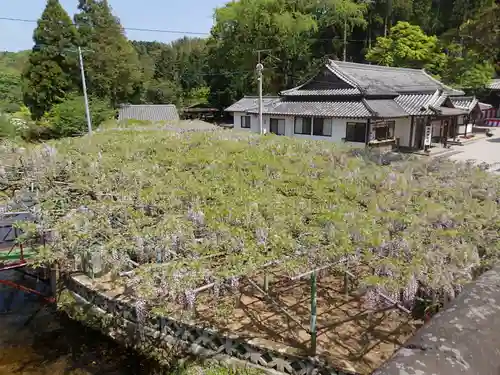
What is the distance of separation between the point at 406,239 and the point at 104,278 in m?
6.39

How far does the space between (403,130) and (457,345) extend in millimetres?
25677

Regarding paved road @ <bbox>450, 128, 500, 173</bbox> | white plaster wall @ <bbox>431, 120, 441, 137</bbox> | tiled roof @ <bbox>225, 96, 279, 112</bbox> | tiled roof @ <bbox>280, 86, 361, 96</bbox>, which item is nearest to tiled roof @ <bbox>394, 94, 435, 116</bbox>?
white plaster wall @ <bbox>431, 120, 441, 137</bbox>

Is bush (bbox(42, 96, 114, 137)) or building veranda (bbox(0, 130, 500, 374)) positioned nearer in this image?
building veranda (bbox(0, 130, 500, 374))

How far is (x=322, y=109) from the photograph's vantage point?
2445 centimetres

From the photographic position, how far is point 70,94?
28375mm

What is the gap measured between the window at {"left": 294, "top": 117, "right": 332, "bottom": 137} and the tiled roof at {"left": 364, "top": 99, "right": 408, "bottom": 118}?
2.75 m

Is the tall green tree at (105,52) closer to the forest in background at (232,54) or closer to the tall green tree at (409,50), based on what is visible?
the forest in background at (232,54)

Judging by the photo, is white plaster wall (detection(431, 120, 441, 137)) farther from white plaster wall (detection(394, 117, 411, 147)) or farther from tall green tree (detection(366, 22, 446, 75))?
tall green tree (detection(366, 22, 446, 75))

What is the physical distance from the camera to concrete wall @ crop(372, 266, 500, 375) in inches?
34.7

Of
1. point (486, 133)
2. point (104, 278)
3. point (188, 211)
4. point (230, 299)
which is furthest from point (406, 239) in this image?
point (486, 133)

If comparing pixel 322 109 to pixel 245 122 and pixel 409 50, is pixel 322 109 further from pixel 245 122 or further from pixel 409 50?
pixel 409 50

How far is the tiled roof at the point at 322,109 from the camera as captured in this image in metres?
22.6

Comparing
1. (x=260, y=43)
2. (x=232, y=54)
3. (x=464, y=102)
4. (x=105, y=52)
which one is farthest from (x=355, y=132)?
(x=232, y=54)

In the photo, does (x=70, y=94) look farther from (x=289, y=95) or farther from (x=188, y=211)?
(x=188, y=211)
